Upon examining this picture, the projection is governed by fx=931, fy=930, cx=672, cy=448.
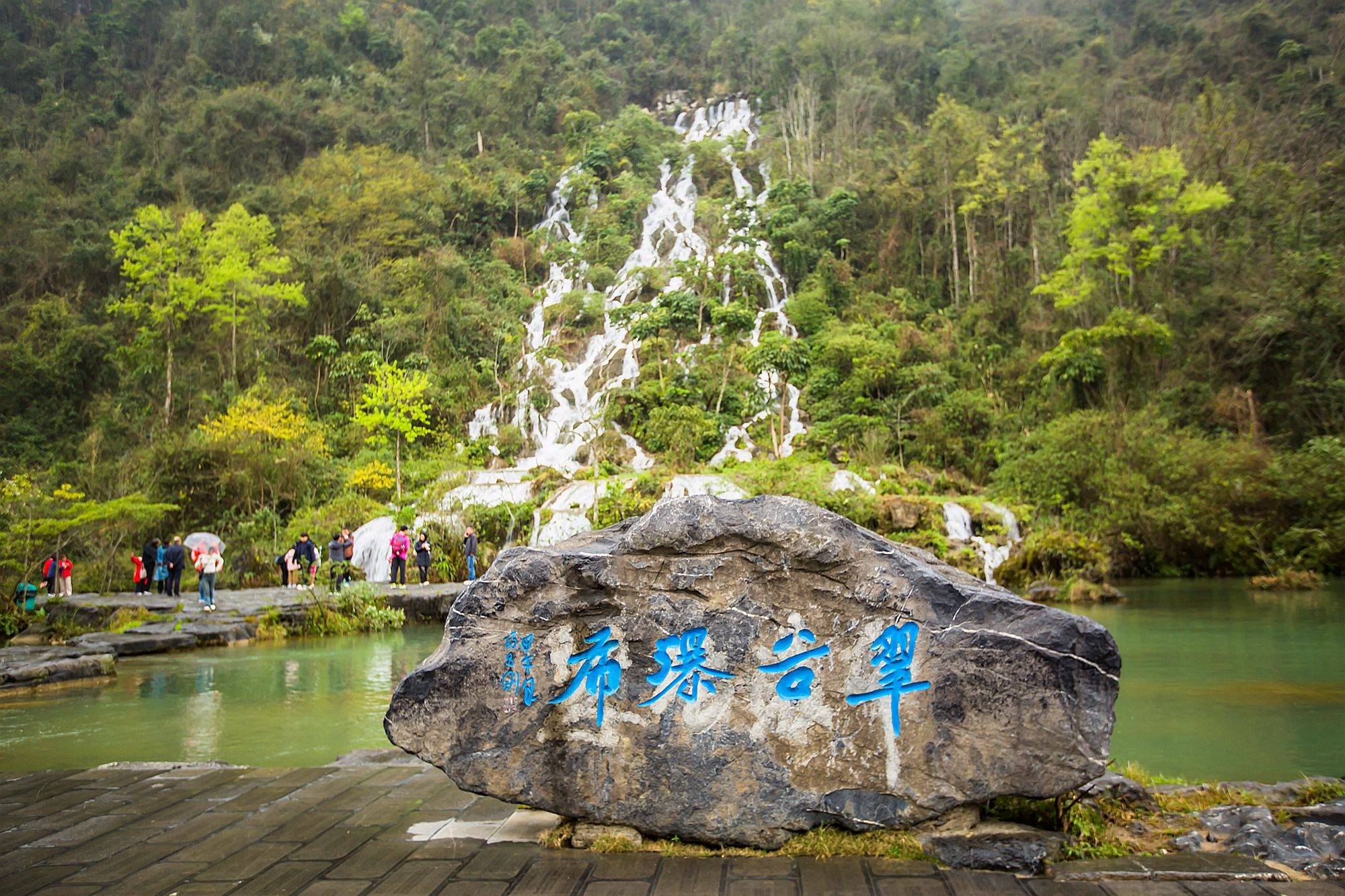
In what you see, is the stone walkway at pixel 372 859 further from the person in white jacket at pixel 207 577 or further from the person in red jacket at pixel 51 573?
the person in red jacket at pixel 51 573

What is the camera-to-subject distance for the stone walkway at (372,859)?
10.7 feet

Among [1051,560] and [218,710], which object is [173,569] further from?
[1051,560]

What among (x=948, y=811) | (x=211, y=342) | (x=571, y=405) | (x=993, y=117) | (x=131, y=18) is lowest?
(x=948, y=811)

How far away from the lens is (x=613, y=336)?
28.7 meters

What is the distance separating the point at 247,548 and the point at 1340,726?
17.7 metres

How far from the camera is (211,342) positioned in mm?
26734

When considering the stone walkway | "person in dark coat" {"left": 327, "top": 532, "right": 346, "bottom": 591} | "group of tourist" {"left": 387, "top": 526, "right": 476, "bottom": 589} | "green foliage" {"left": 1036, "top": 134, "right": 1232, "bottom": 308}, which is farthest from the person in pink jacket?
"green foliage" {"left": 1036, "top": 134, "right": 1232, "bottom": 308}

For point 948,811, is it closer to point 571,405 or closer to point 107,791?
point 107,791

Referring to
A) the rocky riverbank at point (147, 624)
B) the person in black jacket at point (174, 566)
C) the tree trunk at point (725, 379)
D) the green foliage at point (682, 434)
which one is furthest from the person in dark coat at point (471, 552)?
the tree trunk at point (725, 379)

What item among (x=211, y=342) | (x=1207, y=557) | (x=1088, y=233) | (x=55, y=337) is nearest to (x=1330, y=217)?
(x=1088, y=233)

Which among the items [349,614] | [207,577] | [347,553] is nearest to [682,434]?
[347,553]

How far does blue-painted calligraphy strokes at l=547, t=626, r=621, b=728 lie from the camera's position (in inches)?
152

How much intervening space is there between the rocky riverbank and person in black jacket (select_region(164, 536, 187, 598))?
0.30 m

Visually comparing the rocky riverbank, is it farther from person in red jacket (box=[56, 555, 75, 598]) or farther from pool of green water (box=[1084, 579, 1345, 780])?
pool of green water (box=[1084, 579, 1345, 780])
